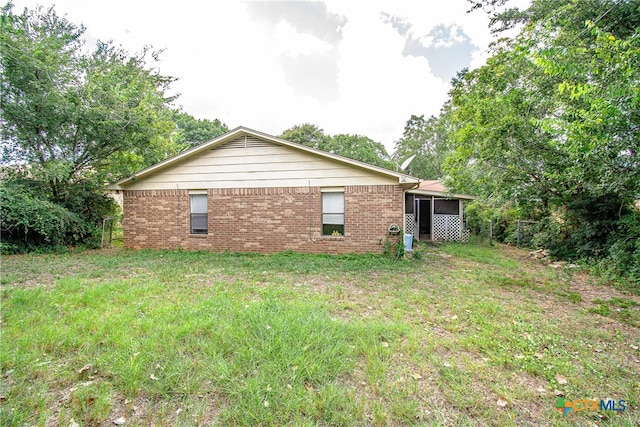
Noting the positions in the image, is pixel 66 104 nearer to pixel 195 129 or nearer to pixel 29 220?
pixel 29 220

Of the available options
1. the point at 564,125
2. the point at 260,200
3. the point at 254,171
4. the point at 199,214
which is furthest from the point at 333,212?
the point at 564,125

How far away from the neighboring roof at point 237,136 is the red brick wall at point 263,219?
1.49 ft

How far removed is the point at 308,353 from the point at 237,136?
7928mm

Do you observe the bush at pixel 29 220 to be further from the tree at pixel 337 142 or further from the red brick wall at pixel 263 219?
the tree at pixel 337 142

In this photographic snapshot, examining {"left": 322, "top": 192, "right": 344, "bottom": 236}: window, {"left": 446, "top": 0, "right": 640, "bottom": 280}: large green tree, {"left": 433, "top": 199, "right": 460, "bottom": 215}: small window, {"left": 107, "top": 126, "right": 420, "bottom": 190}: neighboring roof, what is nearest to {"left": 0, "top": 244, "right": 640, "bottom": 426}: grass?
{"left": 446, "top": 0, "right": 640, "bottom": 280}: large green tree

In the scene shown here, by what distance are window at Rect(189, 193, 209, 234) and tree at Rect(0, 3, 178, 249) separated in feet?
12.4

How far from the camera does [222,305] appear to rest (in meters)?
4.00

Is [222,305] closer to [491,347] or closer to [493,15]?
[491,347]

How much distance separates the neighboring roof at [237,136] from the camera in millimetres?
8055

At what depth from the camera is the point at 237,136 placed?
29.9ft

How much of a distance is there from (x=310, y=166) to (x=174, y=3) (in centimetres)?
573

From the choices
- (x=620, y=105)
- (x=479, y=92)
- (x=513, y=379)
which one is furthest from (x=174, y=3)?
(x=513, y=379)

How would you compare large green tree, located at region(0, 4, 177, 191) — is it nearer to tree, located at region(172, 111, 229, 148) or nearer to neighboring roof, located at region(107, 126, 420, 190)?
neighboring roof, located at region(107, 126, 420, 190)

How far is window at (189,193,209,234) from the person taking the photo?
9.69m
